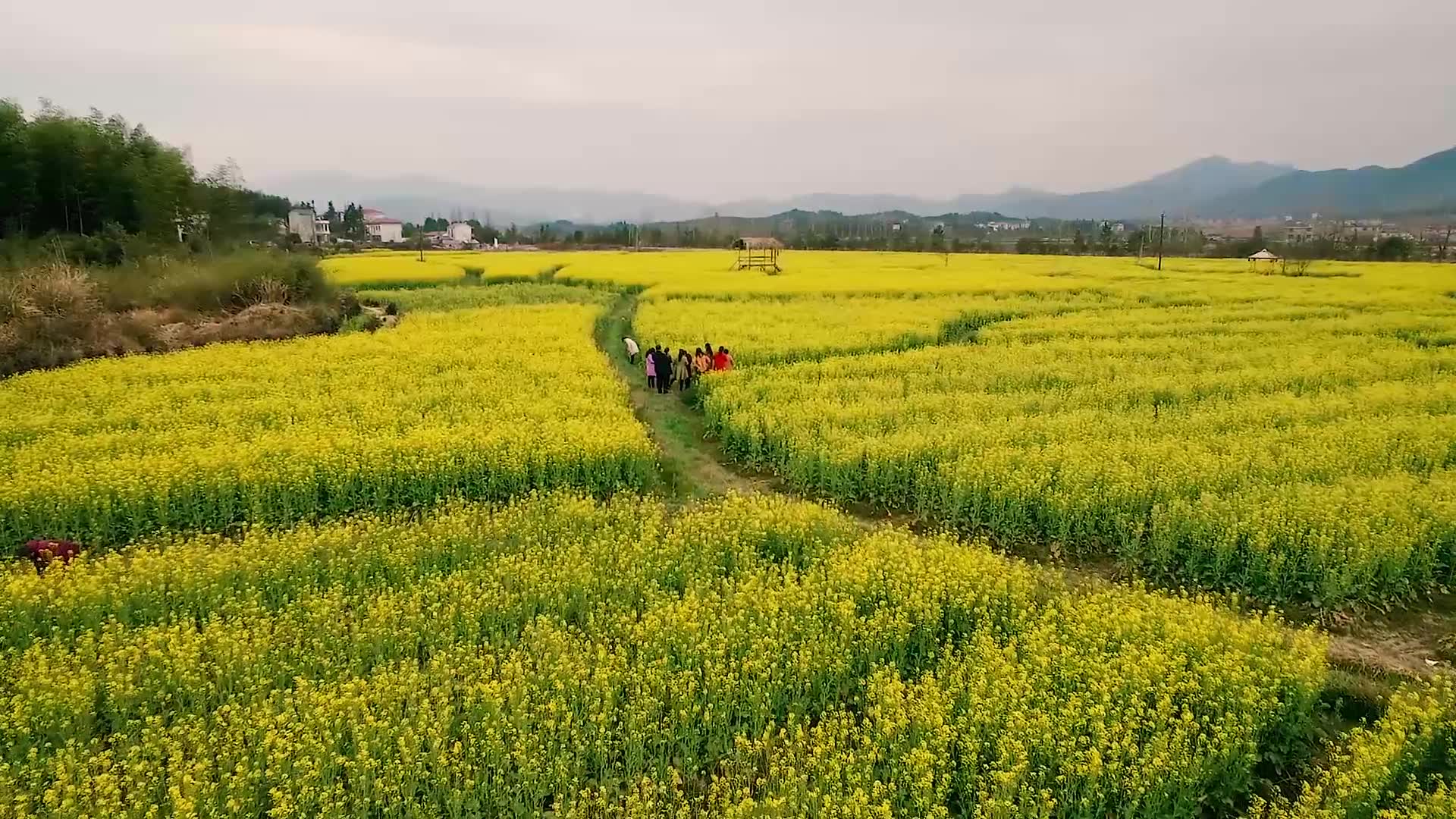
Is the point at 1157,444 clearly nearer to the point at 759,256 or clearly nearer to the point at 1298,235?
the point at 759,256

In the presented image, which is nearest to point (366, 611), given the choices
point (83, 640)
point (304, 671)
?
point (304, 671)

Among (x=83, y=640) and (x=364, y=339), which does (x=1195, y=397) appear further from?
(x=364, y=339)

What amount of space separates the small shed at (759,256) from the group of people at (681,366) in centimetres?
2730

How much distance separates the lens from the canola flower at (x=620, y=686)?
521 centimetres

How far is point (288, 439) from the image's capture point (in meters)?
11.6

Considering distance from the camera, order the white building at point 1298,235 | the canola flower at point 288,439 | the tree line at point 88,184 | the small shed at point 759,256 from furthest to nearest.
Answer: the white building at point 1298,235
the small shed at point 759,256
the tree line at point 88,184
the canola flower at point 288,439

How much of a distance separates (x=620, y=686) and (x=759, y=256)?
47.2 meters

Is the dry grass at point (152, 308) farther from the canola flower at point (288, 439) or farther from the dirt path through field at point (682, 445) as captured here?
the dirt path through field at point (682, 445)

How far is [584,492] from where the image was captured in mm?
11164

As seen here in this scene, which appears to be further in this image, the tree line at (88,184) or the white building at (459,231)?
the white building at (459,231)

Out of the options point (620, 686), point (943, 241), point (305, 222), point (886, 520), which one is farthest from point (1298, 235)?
point (305, 222)

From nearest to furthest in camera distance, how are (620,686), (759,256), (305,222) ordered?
(620,686), (759,256), (305,222)

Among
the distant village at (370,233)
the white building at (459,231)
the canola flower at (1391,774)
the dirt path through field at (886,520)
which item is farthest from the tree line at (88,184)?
the white building at (459,231)

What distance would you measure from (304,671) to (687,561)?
3646 mm
